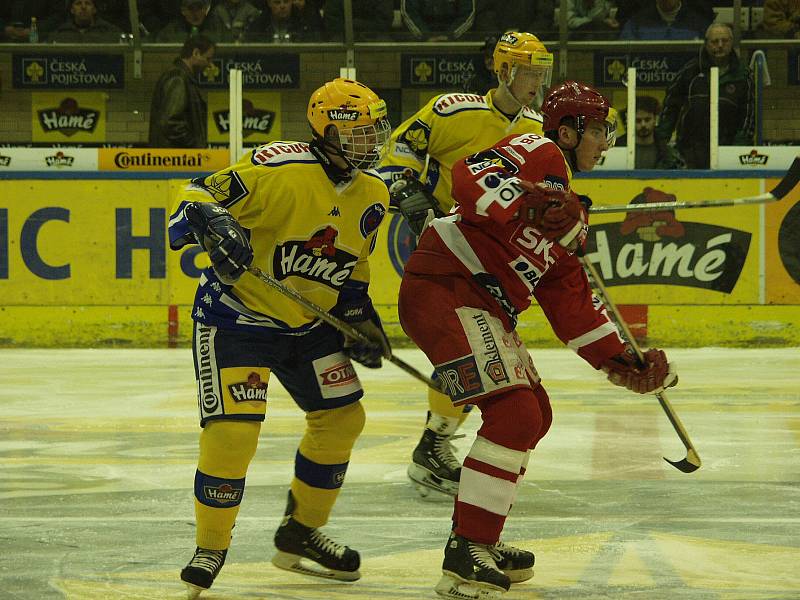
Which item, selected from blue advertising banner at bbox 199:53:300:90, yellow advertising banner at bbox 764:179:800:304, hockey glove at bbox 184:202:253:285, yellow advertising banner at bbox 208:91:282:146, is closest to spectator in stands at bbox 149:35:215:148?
blue advertising banner at bbox 199:53:300:90

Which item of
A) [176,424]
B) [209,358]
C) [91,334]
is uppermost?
[209,358]

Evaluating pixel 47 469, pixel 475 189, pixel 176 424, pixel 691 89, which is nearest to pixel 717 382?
pixel 691 89

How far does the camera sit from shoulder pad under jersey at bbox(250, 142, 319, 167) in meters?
3.94

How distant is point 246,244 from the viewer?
370 centimetres

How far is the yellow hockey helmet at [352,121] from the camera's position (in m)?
3.96

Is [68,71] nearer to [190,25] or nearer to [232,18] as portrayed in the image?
[190,25]

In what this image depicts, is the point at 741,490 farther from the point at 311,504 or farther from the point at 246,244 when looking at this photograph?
the point at 246,244

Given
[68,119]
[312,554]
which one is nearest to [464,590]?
[312,554]

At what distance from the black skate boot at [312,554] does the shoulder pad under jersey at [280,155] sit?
110 centimetres

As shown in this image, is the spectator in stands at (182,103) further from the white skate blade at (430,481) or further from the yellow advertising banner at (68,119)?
the white skate blade at (430,481)

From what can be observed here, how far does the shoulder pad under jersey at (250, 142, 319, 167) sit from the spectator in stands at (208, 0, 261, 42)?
30.1 ft

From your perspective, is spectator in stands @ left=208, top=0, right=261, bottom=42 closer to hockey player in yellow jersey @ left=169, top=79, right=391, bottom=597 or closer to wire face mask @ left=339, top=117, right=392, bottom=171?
hockey player in yellow jersey @ left=169, top=79, right=391, bottom=597

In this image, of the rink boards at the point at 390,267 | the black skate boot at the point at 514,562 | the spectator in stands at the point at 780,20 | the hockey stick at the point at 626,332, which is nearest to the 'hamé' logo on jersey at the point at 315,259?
the hockey stick at the point at 626,332

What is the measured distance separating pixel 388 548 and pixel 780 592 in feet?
4.10
